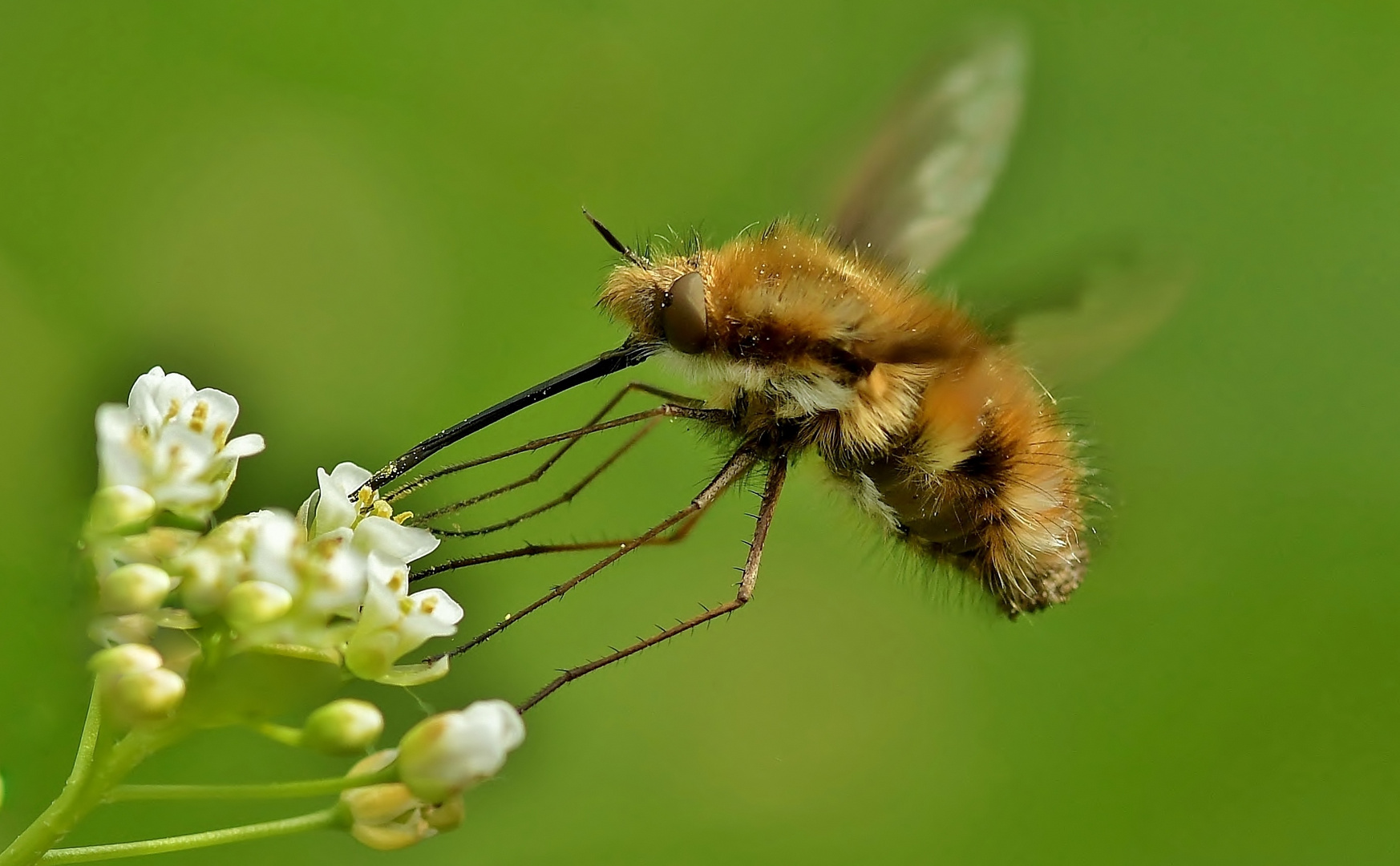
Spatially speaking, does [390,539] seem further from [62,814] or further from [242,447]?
[62,814]

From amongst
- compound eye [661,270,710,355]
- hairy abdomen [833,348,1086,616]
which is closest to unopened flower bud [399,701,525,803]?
compound eye [661,270,710,355]

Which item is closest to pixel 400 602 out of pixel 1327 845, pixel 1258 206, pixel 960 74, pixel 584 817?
pixel 960 74

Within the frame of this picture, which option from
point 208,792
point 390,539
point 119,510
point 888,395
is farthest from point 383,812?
point 888,395

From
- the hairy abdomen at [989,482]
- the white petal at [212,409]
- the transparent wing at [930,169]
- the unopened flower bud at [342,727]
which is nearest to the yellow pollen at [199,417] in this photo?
the white petal at [212,409]

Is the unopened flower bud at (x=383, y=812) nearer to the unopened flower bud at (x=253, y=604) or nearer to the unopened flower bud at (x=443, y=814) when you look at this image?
the unopened flower bud at (x=443, y=814)

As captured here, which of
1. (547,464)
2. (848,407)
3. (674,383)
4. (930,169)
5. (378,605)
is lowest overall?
(378,605)
